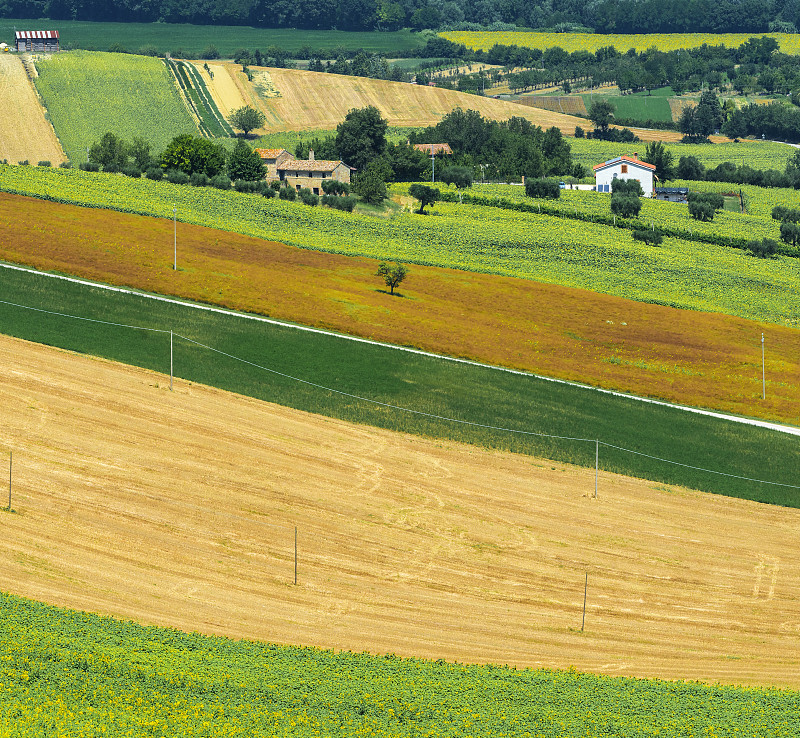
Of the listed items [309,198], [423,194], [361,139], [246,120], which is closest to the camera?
[309,198]

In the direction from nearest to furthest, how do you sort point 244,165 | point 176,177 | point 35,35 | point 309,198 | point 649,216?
1. point 176,177
2. point 309,198
3. point 244,165
4. point 649,216
5. point 35,35

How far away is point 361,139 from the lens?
6206 inches

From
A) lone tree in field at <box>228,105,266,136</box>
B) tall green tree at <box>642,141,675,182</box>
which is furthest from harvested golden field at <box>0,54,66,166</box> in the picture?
tall green tree at <box>642,141,675,182</box>

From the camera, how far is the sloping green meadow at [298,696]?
2633 cm

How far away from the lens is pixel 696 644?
3731 centimetres

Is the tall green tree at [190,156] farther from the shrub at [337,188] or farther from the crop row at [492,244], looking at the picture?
the shrub at [337,188]

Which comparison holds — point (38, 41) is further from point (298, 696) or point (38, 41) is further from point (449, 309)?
point (298, 696)

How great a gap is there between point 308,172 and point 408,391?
9382 cm

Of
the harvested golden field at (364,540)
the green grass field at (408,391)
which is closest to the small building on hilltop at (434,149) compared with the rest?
the green grass field at (408,391)

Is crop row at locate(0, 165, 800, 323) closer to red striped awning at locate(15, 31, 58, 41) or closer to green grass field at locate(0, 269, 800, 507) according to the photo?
green grass field at locate(0, 269, 800, 507)

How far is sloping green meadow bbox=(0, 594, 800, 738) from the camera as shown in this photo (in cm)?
2633

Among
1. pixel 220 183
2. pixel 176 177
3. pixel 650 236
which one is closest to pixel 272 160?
pixel 220 183

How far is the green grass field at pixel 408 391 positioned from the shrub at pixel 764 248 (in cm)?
6759

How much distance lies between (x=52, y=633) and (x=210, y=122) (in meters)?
163
